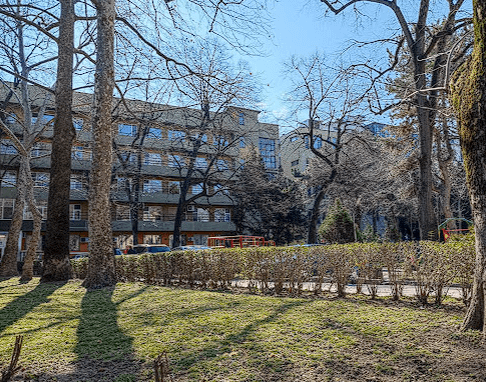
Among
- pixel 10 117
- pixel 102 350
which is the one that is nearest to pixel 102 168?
pixel 102 350

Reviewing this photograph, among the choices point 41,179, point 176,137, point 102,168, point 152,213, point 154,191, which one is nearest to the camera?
point 102,168

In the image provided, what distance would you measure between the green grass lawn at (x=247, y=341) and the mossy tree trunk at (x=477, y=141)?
1.41 ft

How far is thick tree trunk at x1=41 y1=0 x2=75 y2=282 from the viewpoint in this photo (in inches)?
428

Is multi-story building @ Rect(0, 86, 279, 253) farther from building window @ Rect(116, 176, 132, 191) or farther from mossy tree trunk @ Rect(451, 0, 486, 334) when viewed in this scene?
mossy tree trunk @ Rect(451, 0, 486, 334)

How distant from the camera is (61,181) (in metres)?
11.0

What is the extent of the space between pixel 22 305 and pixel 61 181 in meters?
4.62

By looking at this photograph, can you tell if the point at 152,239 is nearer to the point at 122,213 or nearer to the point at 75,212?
the point at 122,213

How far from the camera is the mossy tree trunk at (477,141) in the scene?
163 inches

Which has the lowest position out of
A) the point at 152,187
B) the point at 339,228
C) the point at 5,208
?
the point at 339,228

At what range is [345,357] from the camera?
3771 mm

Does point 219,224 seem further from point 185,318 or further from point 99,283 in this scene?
point 185,318

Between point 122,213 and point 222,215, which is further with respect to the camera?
point 222,215

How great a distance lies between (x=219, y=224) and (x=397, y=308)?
128 ft

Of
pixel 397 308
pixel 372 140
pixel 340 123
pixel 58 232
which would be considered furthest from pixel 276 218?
pixel 397 308
